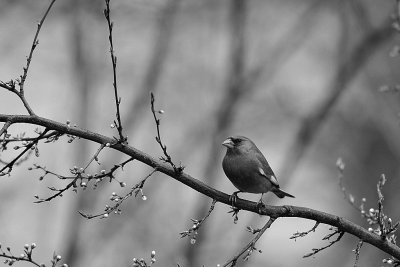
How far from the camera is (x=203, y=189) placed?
14.2ft

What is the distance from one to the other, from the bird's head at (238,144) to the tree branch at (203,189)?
1720 millimetres

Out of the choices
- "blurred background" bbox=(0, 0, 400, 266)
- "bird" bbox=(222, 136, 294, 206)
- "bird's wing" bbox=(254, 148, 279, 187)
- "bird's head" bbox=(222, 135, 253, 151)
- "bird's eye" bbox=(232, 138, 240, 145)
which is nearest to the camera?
"bird" bbox=(222, 136, 294, 206)

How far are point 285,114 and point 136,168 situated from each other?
11.4ft

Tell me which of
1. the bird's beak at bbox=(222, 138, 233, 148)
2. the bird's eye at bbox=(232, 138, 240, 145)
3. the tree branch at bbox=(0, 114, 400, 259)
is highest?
the bird's eye at bbox=(232, 138, 240, 145)

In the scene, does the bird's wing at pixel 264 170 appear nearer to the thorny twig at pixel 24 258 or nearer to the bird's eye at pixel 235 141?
the bird's eye at pixel 235 141

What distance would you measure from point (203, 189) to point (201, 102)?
34.6 feet

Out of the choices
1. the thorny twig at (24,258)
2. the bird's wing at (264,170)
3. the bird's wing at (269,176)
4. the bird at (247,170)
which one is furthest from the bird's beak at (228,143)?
the thorny twig at (24,258)

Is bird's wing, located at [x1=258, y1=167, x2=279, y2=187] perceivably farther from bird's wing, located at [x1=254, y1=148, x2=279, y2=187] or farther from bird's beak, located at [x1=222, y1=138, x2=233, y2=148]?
bird's beak, located at [x1=222, y1=138, x2=233, y2=148]

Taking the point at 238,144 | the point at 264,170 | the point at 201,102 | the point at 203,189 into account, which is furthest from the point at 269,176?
the point at 201,102

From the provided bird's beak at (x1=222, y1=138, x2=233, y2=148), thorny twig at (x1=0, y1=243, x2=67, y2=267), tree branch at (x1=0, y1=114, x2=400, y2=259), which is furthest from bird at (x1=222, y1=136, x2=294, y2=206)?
thorny twig at (x1=0, y1=243, x2=67, y2=267)

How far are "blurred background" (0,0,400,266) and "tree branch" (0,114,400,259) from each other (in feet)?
22.6

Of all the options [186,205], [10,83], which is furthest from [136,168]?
[10,83]

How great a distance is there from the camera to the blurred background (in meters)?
12.8

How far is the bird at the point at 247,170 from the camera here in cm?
603
